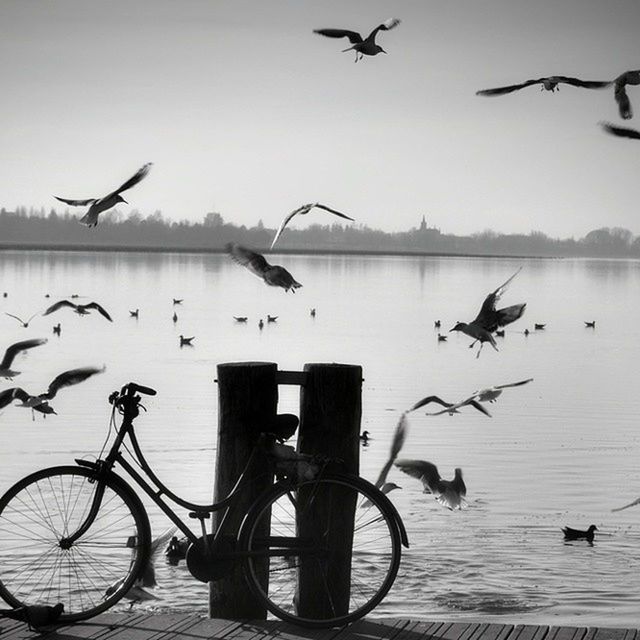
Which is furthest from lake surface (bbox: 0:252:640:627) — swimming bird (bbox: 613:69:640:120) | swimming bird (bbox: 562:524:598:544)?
swimming bird (bbox: 613:69:640:120)

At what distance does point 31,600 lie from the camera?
9.81m

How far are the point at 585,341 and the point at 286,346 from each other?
12.9 metres

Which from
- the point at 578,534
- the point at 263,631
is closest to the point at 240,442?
the point at 263,631

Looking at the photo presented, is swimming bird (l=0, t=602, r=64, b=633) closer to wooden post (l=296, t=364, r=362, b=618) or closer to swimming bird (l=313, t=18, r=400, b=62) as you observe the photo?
wooden post (l=296, t=364, r=362, b=618)

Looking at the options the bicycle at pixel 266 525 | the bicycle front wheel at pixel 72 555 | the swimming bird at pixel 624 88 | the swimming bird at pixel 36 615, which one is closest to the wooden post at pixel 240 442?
the bicycle at pixel 266 525

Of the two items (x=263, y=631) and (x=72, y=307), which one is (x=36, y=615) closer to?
(x=263, y=631)

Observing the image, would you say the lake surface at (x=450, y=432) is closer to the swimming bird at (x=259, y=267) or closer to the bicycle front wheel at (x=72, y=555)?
the bicycle front wheel at (x=72, y=555)

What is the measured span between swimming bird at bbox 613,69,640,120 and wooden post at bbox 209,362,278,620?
4.84 m

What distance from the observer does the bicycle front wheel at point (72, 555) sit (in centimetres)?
688

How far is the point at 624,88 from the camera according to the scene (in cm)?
1052

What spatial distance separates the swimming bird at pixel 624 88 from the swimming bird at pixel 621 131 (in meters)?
1.49

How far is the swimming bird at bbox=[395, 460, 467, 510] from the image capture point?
33.4 feet

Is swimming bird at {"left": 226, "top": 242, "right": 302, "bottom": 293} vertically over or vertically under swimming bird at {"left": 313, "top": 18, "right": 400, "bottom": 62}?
under

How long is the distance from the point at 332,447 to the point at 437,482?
3.29 metres
